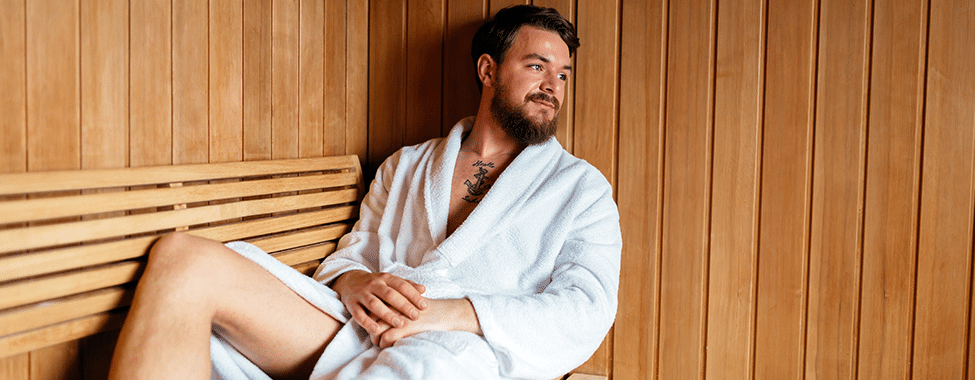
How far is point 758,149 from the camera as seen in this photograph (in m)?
1.60

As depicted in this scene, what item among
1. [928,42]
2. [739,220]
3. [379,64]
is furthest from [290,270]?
[928,42]

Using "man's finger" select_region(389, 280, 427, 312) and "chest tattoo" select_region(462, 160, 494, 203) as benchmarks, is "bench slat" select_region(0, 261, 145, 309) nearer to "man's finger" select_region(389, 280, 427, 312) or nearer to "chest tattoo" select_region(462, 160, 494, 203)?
"man's finger" select_region(389, 280, 427, 312)

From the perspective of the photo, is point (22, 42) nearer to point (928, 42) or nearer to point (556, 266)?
point (556, 266)

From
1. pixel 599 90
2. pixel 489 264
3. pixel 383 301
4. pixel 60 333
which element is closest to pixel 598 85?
pixel 599 90

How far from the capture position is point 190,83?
139 cm

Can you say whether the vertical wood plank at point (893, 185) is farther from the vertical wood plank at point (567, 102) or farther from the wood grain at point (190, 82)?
the wood grain at point (190, 82)

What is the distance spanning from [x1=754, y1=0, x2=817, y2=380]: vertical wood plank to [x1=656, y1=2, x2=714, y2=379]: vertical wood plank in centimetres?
15

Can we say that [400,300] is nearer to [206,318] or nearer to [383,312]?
[383,312]

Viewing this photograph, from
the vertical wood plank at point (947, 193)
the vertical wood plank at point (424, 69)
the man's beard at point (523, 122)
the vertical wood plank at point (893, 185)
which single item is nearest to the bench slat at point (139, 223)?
the vertical wood plank at point (424, 69)

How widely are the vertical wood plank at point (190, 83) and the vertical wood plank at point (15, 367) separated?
1.55ft

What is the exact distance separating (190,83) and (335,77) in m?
0.53

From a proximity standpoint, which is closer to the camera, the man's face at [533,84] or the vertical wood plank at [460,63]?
the man's face at [533,84]

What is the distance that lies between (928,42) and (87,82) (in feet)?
6.03

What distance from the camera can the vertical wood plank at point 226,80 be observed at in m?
1.46
